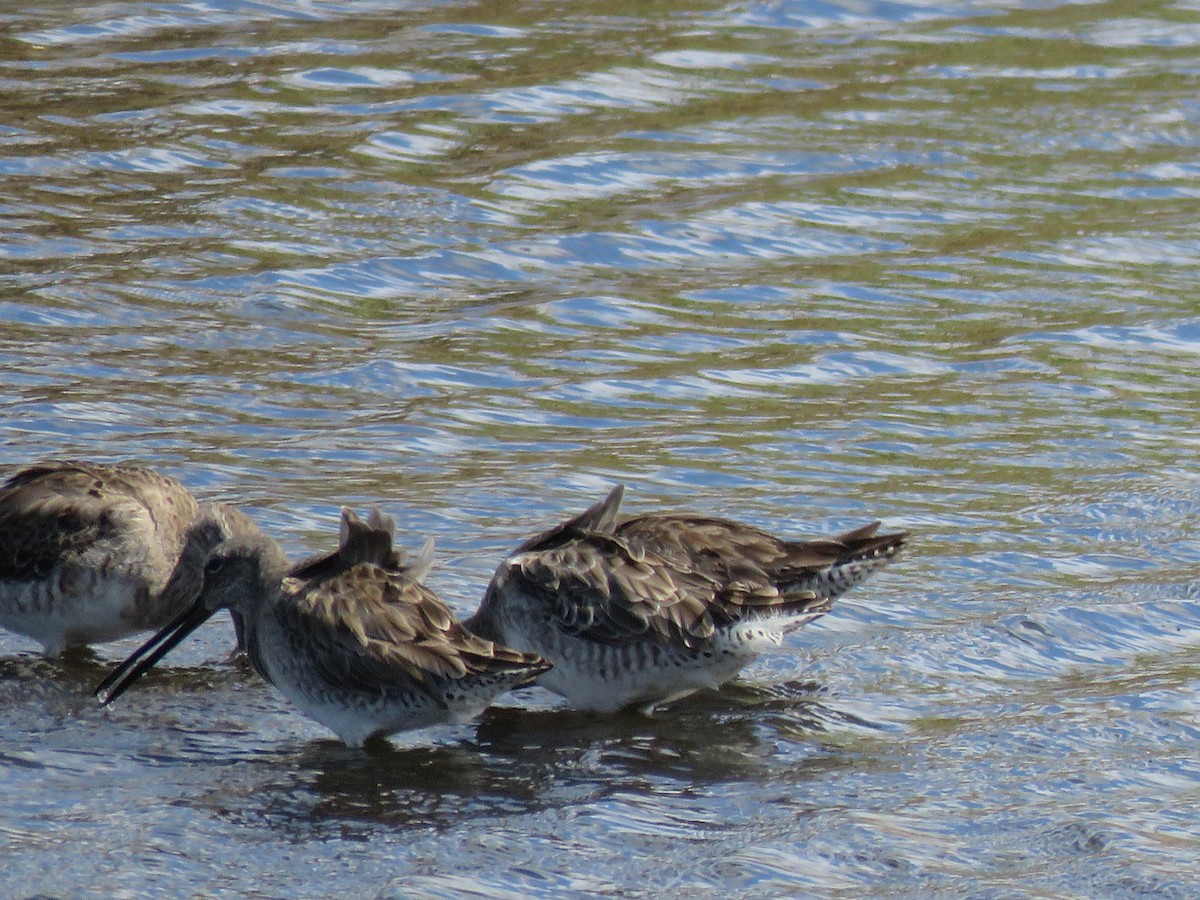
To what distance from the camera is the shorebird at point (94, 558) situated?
7867mm

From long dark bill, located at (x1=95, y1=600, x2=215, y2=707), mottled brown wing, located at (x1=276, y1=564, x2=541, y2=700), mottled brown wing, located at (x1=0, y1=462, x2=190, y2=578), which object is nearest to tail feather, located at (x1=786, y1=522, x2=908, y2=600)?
mottled brown wing, located at (x1=276, y1=564, x2=541, y2=700)

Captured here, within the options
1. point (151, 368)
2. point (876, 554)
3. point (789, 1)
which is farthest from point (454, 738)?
point (789, 1)

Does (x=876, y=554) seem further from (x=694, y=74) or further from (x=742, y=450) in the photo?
(x=694, y=74)

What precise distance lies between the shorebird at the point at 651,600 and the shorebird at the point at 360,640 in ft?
1.12

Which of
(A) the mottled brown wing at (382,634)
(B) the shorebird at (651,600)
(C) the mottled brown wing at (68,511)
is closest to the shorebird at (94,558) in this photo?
(C) the mottled brown wing at (68,511)

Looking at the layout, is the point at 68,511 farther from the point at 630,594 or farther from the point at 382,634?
the point at 630,594

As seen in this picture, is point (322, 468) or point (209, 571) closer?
point (209, 571)

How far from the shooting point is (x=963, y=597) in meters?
8.55

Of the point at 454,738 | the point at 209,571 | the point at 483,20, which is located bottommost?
the point at 454,738

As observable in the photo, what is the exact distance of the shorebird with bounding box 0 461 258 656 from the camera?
787cm

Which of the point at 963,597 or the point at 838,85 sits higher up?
the point at 838,85

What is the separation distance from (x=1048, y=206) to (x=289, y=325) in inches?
206

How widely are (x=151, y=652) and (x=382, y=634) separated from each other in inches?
42.9

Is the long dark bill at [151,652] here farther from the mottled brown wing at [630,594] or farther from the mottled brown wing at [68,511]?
the mottled brown wing at [630,594]
